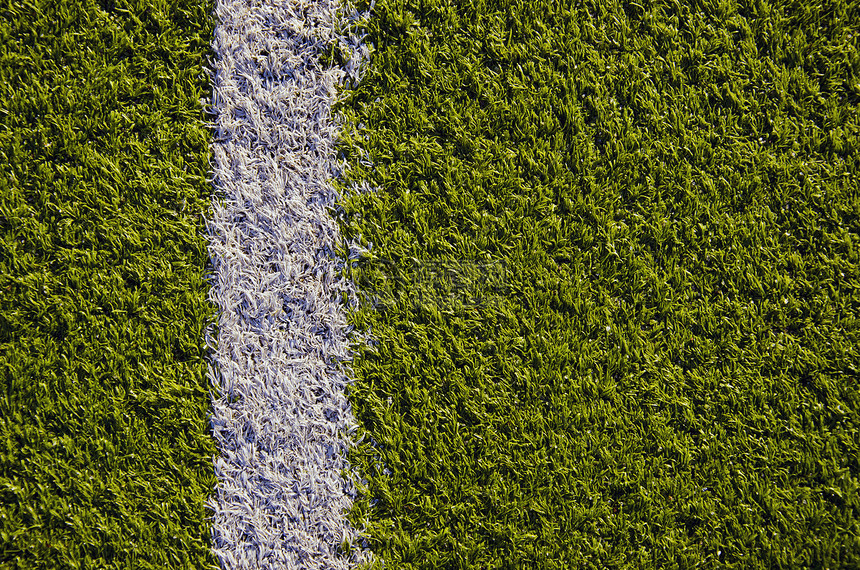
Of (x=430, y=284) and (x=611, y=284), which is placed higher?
(x=611, y=284)

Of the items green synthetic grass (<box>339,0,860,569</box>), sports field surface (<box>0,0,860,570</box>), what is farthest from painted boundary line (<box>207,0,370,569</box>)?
green synthetic grass (<box>339,0,860,569</box>)

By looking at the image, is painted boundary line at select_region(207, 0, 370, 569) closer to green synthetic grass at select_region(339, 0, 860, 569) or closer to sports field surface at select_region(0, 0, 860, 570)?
sports field surface at select_region(0, 0, 860, 570)

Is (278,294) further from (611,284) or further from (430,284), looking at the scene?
(611,284)

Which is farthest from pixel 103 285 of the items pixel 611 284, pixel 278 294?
pixel 611 284

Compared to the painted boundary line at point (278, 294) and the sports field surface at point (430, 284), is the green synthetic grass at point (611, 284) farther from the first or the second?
the painted boundary line at point (278, 294)

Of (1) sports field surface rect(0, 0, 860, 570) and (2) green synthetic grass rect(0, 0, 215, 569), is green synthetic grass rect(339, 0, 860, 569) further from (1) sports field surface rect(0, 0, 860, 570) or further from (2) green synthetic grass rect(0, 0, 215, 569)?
(2) green synthetic grass rect(0, 0, 215, 569)

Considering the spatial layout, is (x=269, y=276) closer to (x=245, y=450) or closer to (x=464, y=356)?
(x=245, y=450)
